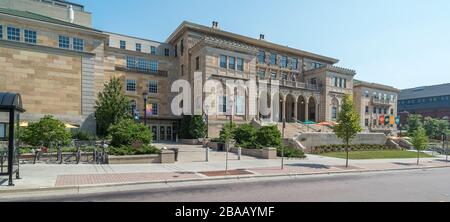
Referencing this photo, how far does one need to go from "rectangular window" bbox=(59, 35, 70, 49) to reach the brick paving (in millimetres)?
25839

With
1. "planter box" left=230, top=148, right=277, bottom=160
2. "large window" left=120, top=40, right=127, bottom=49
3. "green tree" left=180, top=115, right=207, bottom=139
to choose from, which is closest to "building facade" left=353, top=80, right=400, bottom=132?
"green tree" left=180, top=115, right=207, bottom=139

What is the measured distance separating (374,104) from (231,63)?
1795 inches

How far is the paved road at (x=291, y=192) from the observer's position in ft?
31.5

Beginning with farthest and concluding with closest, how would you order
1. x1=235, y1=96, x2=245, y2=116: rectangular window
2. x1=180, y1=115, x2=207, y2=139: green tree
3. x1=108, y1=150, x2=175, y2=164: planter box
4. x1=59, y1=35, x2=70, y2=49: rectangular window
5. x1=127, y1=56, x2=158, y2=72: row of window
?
1. x1=127, y1=56, x2=158, y2=72: row of window
2. x1=235, y1=96, x2=245, y2=116: rectangular window
3. x1=180, y1=115, x2=207, y2=139: green tree
4. x1=59, y1=35, x2=70, y2=49: rectangular window
5. x1=108, y1=150, x2=175, y2=164: planter box

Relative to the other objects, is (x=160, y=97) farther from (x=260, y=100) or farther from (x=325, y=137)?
(x=325, y=137)

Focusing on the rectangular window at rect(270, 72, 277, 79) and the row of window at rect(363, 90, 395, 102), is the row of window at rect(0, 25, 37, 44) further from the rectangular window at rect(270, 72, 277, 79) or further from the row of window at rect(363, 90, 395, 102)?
the row of window at rect(363, 90, 395, 102)

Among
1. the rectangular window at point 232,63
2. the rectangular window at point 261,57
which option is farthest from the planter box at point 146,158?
the rectangular window at point 261,57

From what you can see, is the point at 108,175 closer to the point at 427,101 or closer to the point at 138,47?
the point at 138,47

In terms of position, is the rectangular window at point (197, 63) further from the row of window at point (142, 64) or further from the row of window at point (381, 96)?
the row of window at point (381, 96)

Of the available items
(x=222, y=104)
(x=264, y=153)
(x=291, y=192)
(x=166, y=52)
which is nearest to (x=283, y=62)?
(x=222, y=104)

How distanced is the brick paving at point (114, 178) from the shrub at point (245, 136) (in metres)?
12.7

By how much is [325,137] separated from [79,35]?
110ft

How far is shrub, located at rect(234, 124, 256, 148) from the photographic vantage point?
26292 millimetres
